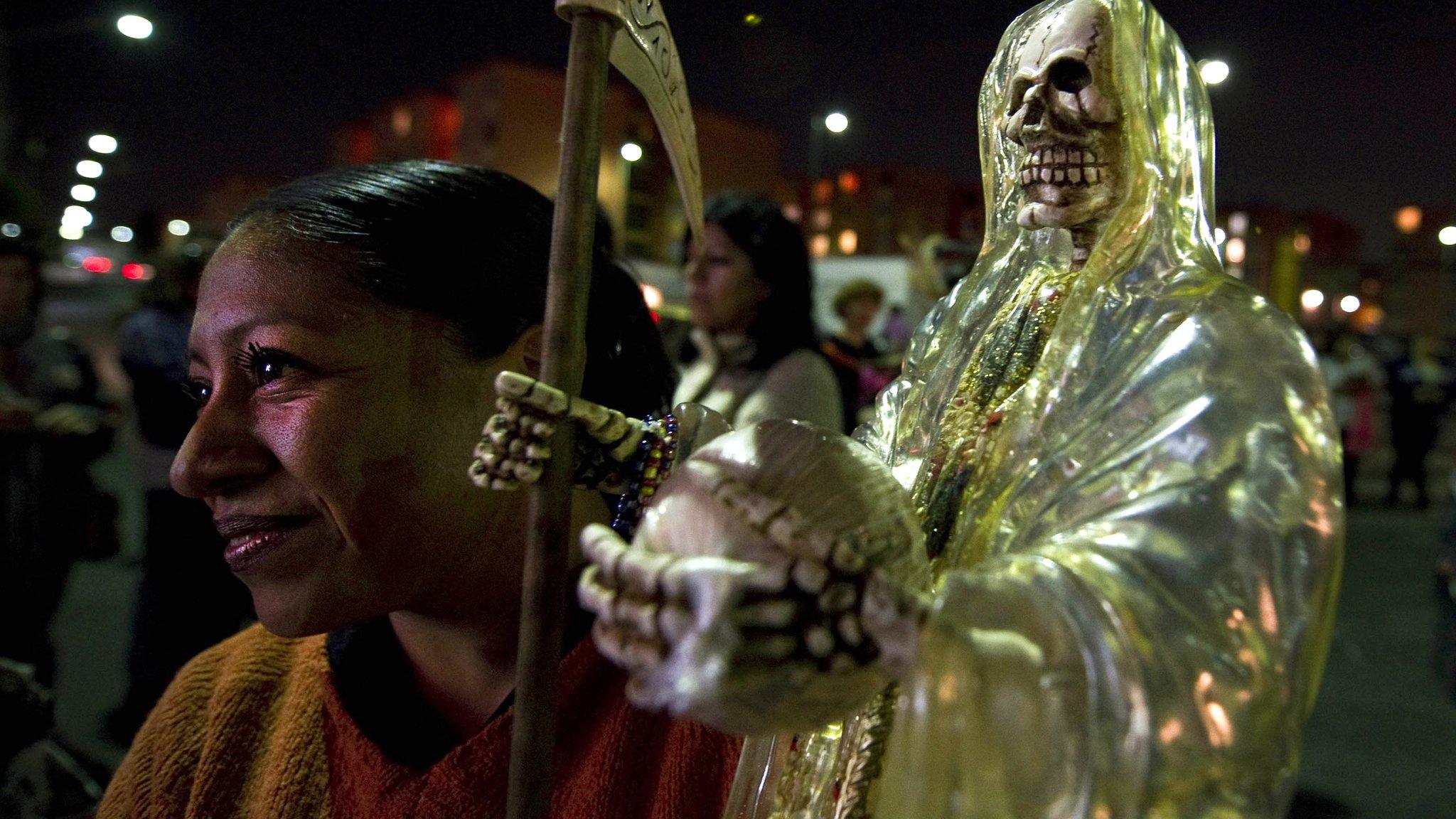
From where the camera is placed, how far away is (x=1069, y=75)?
981mm

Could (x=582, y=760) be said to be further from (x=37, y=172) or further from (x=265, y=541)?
(x=37, y=172)

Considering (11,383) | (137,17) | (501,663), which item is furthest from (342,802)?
(137,17)

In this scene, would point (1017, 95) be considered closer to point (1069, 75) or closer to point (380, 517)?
point (1069, 75)

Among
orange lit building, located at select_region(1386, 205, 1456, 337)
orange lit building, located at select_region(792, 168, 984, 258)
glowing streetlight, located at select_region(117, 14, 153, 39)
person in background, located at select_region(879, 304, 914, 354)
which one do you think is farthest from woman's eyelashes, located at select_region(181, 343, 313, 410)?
orange lit building, located at select_region(1386, 205, 1456, 337)

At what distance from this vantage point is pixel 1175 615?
70 centimetres

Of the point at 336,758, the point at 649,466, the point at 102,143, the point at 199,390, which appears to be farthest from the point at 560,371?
the point at 102,143

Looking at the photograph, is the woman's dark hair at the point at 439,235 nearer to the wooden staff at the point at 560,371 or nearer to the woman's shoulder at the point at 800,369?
the wooden staff at the point at 560,371

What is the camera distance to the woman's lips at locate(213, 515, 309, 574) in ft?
3.80

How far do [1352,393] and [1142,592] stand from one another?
10.3 metres

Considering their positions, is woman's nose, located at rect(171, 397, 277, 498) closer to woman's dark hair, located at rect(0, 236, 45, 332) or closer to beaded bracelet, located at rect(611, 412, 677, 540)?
beaded bracelet, located at rect(611, 412, 677, 540)

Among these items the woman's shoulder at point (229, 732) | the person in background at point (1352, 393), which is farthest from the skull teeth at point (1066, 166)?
the person in background at point (1352, 393)

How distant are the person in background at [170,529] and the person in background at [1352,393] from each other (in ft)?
28.2

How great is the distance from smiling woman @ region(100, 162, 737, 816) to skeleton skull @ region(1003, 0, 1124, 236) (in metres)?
0.61

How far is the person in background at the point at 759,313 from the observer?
3072 mm
